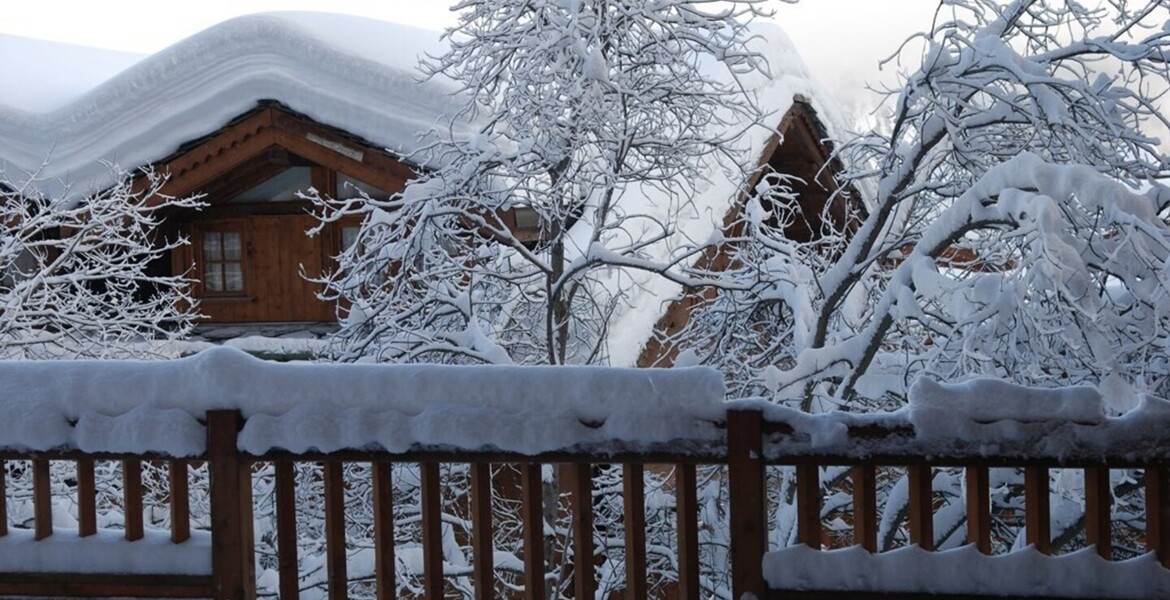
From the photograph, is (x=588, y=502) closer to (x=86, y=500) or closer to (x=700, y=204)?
(x=86, y=500)

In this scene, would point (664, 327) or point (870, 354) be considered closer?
point (870, 354)

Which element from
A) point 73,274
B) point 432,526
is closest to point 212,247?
point 73,274

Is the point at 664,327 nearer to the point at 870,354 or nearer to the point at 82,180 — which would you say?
the point at 870,354

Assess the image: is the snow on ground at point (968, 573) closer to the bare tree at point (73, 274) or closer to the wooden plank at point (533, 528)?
the wooden plank at point (533, 528)

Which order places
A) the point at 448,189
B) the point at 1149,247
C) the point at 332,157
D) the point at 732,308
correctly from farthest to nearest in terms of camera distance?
the point at 332,157, the point at 732,308, the point at 448,189, the point at 1149,247

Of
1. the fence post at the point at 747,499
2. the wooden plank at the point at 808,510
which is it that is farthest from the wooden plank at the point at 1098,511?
the fence post at the point at 747,499

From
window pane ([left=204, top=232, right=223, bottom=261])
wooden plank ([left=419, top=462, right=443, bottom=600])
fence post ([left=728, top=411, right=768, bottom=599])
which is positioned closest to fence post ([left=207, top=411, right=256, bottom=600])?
wooden plank ([left=419, top=462, right=443, bottom=600])

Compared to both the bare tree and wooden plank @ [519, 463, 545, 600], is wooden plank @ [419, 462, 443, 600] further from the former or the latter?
the bare tree

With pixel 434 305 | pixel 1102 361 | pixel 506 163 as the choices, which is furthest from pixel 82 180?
pixel 1102 361

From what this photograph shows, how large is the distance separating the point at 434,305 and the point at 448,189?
3.17 ft

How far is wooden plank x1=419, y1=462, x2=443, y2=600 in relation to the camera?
2736 millimetres

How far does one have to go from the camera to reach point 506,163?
6641 millimetres

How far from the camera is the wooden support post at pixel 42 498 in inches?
111

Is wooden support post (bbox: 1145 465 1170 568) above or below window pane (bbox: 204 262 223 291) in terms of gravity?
below
